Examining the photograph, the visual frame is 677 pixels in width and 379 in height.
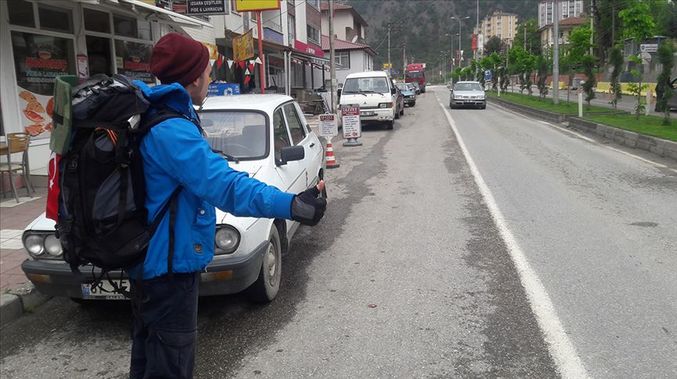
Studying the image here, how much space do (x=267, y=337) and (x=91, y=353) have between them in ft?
4.12

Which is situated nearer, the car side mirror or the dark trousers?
the dark trousers

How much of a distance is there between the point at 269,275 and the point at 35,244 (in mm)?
1785

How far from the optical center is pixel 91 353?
13.5ft

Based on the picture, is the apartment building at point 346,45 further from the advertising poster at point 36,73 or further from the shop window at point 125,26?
the advertising poster at point 36,73

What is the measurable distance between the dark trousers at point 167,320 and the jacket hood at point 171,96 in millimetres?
685

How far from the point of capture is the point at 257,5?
17.6m

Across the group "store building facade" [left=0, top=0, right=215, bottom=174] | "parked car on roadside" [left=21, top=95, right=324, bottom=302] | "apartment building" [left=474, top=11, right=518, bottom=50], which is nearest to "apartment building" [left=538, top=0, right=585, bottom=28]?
"apartment building" [left=474, top=11, right=518, bottom=50]

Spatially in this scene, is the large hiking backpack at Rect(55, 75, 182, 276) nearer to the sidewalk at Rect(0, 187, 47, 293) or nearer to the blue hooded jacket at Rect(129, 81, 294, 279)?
the blue hooded jacket at Rect(129, 81, 294, 279)

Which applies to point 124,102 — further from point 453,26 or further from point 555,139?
point 453,26

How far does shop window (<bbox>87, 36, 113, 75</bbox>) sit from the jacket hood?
1131 centimetres

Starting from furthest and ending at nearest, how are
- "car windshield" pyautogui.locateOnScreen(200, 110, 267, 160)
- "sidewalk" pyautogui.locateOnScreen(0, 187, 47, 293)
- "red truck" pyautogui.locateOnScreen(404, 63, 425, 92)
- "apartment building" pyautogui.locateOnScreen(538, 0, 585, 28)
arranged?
"apartment building" pyautogui.locateOnScreen(538, 0, 585, 28), "red truck" pyautogui.locateOnScreen(404, 63, 425, 92), "car windshield" pyautogui.locateOnScreen(200, 110, 267, 160), "sidewalk" pyautogui.locateOnScreen(0, 187, 47, 293)

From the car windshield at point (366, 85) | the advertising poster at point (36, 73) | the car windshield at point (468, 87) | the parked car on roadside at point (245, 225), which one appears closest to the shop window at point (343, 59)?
the car windshield at point (468, 87)

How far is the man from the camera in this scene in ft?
7.26

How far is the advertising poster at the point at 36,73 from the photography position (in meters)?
10.2
